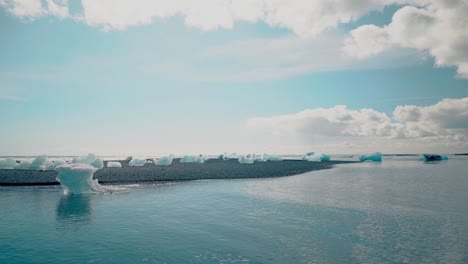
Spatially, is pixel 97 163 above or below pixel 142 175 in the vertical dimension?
above

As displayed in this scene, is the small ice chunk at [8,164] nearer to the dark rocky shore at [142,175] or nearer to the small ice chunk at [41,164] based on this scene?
the small ice chunk at [41,164]

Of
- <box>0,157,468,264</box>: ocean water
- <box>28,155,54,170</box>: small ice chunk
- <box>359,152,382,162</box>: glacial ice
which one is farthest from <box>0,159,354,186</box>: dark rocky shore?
<box>359,152,382,162</box>: glacial ice

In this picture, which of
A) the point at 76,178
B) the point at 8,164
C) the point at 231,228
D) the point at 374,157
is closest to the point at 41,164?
the point at 8,164

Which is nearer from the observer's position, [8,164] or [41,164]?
[41,164]

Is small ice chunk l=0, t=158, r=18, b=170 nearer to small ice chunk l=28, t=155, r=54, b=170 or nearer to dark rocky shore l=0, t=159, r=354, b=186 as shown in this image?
small ice chunk l=28, t=155, r=54, b=170

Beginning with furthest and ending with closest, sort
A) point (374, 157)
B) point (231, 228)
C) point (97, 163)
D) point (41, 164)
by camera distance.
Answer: point (374, 157), point (41, 164), point (97, 163), point (231, 228)

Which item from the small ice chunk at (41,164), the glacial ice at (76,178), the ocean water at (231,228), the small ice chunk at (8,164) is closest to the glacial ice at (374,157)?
the ocean water at (231,228)

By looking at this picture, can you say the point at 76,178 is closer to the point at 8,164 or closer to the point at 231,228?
the point at 231,228
